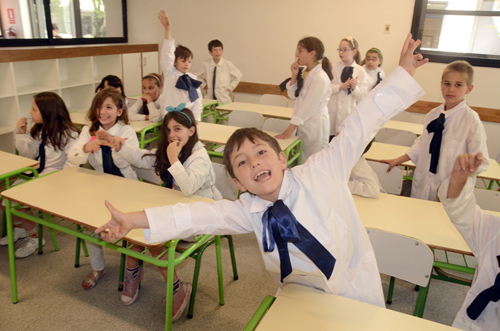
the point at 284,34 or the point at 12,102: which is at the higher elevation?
the point at 284,34

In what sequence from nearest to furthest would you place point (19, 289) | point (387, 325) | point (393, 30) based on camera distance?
point (387, 325), point (19, 289), point (393, 30)

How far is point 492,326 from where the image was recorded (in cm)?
136

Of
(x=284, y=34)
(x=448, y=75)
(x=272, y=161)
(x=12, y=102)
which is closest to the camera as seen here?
(x=272, y=161)

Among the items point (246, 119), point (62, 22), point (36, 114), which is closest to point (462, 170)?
point (36, 114)

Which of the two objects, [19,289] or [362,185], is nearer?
[362,185]

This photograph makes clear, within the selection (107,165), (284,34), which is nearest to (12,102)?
(107,165)

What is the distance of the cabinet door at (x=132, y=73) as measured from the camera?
6078 millimetres

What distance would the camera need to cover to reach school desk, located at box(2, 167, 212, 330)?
1.71m

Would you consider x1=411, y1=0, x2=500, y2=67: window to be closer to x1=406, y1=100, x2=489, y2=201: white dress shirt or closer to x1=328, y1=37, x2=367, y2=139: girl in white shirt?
x1=328, y1=37, x2=367, y2=139: girl in white shirt

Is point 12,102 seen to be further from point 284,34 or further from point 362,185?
point 362,185

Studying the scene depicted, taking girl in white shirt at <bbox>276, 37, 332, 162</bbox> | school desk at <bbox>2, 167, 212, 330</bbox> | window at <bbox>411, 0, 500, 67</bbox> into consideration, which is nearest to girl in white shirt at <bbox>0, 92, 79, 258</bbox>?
school desk at <bbox>2, 167, 212, 330</bbox>

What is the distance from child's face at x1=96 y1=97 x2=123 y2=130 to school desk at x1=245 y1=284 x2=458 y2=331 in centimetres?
176

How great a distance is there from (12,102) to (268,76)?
11.7 feet

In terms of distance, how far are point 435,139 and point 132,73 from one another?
16.7ft
